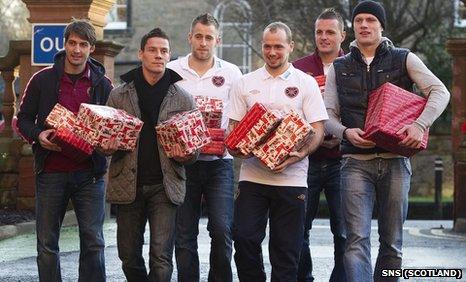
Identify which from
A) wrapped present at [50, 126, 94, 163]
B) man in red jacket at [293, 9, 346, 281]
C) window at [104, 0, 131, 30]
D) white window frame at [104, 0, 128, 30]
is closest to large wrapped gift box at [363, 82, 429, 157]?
man in red jacket at [293, 9, 346, 281]

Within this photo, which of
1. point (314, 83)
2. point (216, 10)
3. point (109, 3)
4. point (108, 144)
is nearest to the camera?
point (108, 144)

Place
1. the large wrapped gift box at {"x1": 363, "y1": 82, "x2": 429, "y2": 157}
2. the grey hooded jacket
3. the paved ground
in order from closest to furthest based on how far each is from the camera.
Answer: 1. the large wrapped gift box at {"x1": 363, "y1": 82, "x2": 429, "y2": 157}
2. the grey hooded jacket
3. the paved ground

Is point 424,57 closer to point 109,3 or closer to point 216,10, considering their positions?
point 216,10

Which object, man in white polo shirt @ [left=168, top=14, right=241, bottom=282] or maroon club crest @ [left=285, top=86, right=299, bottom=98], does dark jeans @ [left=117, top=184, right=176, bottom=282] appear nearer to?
man in white polo shirt @ [left=168, top=14, right=241, bottom=282]

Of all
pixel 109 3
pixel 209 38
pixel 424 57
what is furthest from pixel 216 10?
pixel 209 38

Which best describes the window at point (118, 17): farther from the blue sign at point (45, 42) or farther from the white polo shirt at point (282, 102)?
the white polo shirt at point (282, 102)

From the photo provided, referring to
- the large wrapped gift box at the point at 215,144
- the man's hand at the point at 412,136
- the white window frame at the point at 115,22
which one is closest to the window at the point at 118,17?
the white window frame at the point at 115,22

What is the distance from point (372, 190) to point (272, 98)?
37.8 inches

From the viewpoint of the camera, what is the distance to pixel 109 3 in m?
16.8

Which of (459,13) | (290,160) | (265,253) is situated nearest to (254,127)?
(290,160)

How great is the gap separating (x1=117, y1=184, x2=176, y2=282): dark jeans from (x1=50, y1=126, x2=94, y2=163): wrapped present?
0.45 meters

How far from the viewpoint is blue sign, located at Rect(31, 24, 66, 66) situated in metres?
15.6

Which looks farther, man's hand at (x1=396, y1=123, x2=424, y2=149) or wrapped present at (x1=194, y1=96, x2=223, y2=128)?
wrapped present at (x1=194, y1=96, x2=223, y2=128)

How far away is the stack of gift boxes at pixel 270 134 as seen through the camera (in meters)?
8.38
